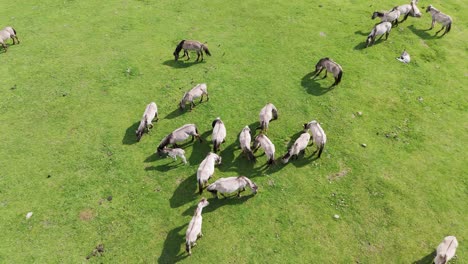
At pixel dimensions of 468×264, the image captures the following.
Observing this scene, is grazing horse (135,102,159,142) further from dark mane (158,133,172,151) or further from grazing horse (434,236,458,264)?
grazing horse (434,236,458,264)

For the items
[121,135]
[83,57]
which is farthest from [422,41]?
[83,57]

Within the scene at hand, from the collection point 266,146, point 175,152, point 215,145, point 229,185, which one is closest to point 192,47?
point 215,145

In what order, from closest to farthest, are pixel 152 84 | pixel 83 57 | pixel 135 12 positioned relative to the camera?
1. pixel 152 84
2. pixel 83 57
3. pixel 135 12

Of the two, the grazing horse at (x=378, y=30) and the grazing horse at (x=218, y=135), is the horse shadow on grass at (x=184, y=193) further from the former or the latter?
the grazing horse at (x=378, y=30)

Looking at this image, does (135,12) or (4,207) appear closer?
(4,207)

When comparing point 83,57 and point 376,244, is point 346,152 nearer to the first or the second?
point 376,244

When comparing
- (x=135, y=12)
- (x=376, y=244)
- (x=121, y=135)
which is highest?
(x=135, y=12)

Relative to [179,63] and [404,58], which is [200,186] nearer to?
[179,63]
